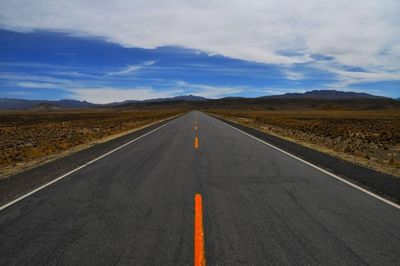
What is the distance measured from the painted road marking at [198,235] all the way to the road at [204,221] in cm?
6

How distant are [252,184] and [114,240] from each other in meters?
4.01

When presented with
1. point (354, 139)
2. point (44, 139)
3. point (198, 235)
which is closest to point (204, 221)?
point (198, 235)

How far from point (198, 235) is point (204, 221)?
56 centimetres

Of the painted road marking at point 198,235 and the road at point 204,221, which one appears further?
the road at point 204,221

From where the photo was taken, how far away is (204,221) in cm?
509

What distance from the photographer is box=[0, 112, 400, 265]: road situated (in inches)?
156

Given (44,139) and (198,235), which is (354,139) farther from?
(44,139)

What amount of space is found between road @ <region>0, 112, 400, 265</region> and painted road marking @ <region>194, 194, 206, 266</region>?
0.21 feet

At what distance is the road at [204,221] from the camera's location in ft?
Result: 13.0

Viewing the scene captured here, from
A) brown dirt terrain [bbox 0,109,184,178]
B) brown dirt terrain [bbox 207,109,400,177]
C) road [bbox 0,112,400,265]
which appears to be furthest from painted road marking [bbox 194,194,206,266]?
→ brown dirt terrain [bbox 207,109,400,177]

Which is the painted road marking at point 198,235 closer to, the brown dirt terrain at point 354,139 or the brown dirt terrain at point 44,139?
the brown dirt terrain at point 44,139

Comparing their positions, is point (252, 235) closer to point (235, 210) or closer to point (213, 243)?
point (213, 243)

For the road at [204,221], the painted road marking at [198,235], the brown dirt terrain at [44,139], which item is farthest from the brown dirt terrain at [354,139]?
the brown dirt terrain at [44,139]

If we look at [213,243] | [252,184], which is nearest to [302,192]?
[252,184]
